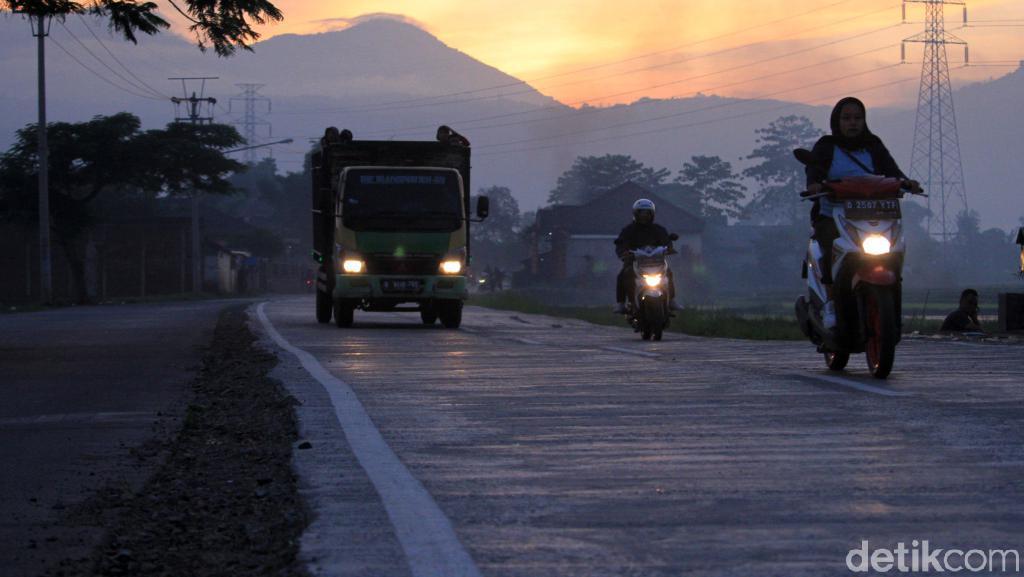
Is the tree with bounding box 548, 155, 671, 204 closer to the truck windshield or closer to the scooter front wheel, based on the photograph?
the truck windshield

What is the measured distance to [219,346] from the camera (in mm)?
17125

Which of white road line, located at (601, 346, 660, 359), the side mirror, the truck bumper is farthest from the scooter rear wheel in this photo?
the truck bumper

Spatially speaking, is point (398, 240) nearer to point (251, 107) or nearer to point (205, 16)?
point (205, 16)

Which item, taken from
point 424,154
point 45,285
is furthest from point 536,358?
point 45,285

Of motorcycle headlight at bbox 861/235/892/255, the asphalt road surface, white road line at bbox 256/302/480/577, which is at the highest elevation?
motorcycle headlight at bbox 861/235/892/255

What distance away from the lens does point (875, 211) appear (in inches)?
392

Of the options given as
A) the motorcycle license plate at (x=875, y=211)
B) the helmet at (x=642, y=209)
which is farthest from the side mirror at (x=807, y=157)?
the helmet at (x=642, y=209)

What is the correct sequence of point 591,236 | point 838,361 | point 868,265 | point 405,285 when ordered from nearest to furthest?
1. point 868,265
2. point 838,361
3. point 405,285
4. point 591,236

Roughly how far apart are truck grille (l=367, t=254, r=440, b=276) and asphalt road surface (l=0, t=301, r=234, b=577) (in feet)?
13.6

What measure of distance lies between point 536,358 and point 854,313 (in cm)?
359

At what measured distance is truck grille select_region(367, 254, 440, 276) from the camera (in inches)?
884

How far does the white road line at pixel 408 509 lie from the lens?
4.10 metres

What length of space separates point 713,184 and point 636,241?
147293 mm

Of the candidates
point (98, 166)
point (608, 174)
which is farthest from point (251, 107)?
point (98, 166)
